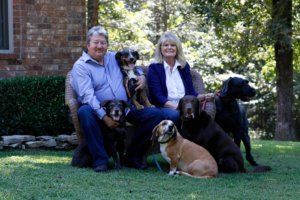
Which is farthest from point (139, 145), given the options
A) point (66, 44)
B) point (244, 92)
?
point (66, 44)

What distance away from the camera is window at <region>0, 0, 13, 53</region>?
1023 cm

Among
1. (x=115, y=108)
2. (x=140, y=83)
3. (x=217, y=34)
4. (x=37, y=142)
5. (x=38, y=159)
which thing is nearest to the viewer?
(x=115, y=108)

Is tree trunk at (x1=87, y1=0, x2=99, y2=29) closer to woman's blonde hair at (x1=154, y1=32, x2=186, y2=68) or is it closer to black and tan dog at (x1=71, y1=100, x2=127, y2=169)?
woman's blonde hair at (x1=154, y1=32, x2=186, y2=68)

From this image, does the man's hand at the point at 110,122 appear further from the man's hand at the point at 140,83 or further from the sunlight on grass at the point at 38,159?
the sunlight on grass at the point at 38,159

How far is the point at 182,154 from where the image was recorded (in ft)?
22.8

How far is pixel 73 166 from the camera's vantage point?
294 inches

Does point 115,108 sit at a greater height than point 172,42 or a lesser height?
lesser

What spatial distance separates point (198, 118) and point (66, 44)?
403 centimetres

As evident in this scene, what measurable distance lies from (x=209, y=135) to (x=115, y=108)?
44.9 inches

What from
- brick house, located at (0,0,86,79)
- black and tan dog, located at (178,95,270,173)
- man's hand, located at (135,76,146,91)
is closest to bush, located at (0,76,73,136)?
brick house, located at (0,0,86,79)

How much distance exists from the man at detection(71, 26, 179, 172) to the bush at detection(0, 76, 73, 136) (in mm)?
1989

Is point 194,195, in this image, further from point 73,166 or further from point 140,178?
point 73,166

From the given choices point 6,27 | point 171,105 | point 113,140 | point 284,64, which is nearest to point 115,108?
A: point 113,140

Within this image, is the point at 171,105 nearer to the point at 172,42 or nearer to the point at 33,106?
the point at 172,42
